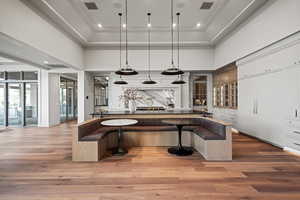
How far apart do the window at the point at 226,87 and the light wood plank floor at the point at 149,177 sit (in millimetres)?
3007

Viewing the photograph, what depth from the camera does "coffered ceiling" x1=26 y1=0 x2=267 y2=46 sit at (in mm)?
4348

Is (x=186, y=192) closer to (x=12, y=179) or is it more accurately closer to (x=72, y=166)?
(x=72, y=166)

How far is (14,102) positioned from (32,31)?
18.2 ft

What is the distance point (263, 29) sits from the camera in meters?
4.31

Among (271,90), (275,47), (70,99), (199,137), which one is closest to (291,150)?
(271,90)

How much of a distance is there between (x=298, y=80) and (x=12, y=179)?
576cm

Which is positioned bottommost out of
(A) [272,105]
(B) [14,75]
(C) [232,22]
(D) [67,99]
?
(A) [272,105]

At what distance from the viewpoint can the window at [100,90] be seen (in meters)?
8.90

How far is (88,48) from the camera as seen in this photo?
6938 millimetres

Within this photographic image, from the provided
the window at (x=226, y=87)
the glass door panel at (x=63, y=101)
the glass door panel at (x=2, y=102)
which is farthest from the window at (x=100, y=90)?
the window at (x=226, y=87)

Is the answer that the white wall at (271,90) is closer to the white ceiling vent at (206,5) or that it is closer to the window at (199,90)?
the white ceiling vent at (206,5)

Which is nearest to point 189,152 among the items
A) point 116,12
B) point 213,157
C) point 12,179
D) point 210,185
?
point 213,157

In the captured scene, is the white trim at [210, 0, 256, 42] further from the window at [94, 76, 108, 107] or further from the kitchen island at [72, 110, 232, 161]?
the window at [94, 76, 108, 107]

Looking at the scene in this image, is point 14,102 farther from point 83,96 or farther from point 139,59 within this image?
point 139,59
